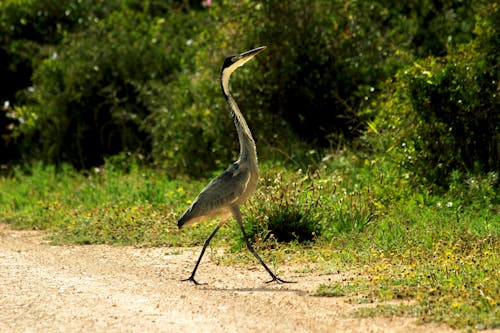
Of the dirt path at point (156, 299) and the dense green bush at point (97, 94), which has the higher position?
the dense green bush at point (97, 94)

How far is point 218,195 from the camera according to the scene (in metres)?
7.16

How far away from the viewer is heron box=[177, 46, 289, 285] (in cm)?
715

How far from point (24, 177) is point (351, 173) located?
5440 millimetres

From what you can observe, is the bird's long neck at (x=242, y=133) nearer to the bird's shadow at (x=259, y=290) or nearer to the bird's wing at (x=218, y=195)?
the bird's wing at (x=218, y=195)

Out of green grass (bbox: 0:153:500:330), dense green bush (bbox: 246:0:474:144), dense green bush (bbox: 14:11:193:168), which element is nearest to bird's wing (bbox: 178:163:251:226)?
green grass (bbox: 0:153:500:330)

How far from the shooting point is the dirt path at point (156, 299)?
5805 millimetres

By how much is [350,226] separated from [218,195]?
6.51 ft

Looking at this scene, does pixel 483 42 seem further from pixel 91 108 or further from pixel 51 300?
pixel 91 108

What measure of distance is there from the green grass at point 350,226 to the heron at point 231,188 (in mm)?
836

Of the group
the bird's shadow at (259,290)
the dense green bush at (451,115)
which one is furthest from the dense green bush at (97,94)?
the bird's shadow at (259,290)

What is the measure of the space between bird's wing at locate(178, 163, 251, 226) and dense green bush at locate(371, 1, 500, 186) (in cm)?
317

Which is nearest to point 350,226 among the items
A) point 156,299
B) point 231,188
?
point 231,188

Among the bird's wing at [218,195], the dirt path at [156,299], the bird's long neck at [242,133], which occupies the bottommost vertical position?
the dirt path at [156,299]

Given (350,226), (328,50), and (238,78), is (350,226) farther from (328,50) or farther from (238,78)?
(328,50)
